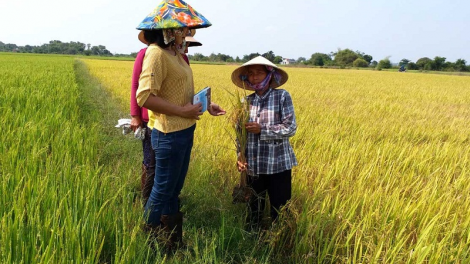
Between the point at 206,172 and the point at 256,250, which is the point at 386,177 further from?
the point at 206,172

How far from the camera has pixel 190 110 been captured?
1521 mm

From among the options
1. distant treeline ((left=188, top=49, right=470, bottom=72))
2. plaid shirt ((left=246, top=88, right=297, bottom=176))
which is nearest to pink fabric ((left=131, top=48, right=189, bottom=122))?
plaid shirt ((left=246, top=88, right=297, bottom=176))

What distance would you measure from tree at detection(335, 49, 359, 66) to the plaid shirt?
72649mm

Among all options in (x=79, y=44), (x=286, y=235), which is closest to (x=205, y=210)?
(x=286, y=235)

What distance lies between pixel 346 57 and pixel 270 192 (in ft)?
250

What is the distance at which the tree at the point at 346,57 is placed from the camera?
2768 inches

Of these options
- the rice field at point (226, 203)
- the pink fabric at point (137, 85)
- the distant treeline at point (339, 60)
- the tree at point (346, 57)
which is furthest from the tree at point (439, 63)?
the pink fabric at point (137, 85)

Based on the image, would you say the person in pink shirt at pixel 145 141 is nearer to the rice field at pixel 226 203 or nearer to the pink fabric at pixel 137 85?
the pink fabric at pixel 137 85

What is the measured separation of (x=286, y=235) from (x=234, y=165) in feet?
3.06

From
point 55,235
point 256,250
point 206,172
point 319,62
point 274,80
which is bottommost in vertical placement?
point 256,250

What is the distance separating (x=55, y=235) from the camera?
1.14 meters

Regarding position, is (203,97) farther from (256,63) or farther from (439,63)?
(439,63)

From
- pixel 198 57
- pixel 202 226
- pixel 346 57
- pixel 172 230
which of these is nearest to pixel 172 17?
pixel 172 230

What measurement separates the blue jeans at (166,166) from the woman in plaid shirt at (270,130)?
1.35 feet
